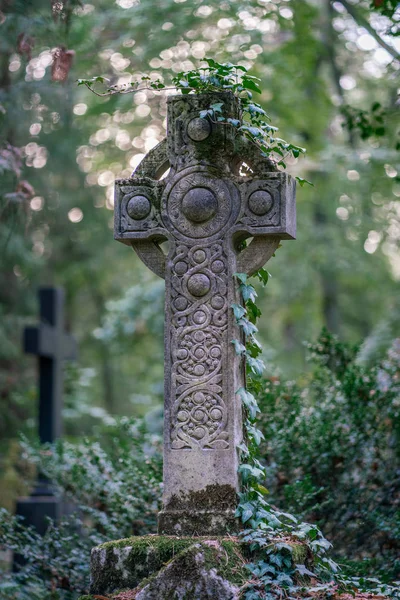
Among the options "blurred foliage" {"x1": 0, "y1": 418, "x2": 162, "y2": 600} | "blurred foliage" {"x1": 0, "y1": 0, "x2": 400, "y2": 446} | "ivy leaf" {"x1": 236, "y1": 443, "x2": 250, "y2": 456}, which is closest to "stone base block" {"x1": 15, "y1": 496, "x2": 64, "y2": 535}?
"blurred foliage" {"x1": 0, "y1": 418, "x2": 162, "y2": 600}

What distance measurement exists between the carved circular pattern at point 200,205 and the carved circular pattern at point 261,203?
0.22 m

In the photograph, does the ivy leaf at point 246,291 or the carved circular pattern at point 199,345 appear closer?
the carved circular pattern at point 199,345

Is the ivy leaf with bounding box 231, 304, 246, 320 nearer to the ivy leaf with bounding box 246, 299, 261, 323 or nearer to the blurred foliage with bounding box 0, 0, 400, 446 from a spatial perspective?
the ivy leaf with bounding box 246, 299, 261, 323

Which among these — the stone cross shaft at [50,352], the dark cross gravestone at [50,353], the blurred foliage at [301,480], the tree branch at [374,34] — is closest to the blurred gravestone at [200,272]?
the blurred foliage at [301,480]

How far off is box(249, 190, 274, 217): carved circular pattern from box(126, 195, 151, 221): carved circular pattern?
64 centimetres

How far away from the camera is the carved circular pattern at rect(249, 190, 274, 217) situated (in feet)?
15.9

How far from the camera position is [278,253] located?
757 inches

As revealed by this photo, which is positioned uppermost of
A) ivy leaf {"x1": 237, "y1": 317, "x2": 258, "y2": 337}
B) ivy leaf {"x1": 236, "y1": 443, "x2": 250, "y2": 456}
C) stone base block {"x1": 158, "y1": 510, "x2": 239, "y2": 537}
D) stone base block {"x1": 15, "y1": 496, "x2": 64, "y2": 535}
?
ivy leaf {"x1": 237, "y1": 317, "x2": 258, "y2": 337}

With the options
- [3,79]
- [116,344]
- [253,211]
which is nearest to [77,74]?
[3,79]

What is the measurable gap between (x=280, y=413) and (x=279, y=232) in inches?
89.6

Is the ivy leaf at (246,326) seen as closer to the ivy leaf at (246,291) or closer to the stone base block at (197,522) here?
the ivy leaf at (246,291)

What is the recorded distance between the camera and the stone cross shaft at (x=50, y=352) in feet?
34.7

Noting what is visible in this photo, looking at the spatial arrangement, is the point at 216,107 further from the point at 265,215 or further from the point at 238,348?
the point at 238,348

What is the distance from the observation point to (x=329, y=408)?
268 inches
